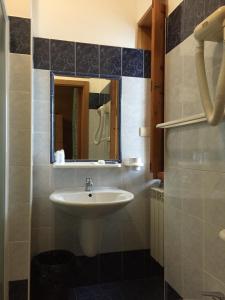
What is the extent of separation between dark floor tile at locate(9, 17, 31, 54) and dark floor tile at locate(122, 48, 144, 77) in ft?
2.76

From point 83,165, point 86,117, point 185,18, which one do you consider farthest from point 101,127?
point 185,18

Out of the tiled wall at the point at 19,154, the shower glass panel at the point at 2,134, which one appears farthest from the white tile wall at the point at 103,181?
the shower glass panel at the point at 2,134

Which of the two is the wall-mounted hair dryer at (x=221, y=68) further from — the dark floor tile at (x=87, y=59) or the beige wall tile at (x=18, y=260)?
the beige wall tile at (x=18, y=260)

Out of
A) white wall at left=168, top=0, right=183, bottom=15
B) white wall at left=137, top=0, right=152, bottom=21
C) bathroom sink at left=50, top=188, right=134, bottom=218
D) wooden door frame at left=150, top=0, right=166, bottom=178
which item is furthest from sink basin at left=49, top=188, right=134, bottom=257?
white wall at left=137, top=0, right=152, bottom=21

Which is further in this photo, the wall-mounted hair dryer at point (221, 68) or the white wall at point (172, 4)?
the white wall at point (172, 4)

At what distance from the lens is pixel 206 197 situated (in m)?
1.28

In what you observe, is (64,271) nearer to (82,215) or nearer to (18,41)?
(82,215)

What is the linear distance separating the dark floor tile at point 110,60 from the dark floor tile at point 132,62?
0.04 metres

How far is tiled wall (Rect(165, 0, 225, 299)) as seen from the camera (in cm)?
121

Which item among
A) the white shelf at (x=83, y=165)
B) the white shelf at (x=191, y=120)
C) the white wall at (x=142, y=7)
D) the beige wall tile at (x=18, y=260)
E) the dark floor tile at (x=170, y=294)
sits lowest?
the dark floor tile at (x=170, y=294)

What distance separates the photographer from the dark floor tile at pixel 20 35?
4.87 ft

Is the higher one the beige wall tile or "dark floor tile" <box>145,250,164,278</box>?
the beige wall tile

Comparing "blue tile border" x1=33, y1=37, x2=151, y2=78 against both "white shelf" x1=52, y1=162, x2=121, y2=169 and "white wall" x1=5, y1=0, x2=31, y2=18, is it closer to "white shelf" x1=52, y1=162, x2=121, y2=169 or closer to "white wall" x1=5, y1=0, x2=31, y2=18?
"white wall" x1=5, y1=0, x2=31, y2=18

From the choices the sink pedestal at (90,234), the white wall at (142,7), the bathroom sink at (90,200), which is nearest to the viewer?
the bathroom sink at (90,200)
